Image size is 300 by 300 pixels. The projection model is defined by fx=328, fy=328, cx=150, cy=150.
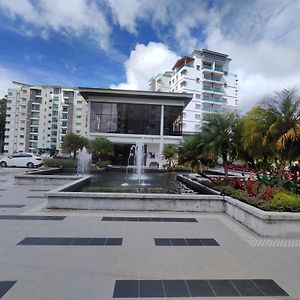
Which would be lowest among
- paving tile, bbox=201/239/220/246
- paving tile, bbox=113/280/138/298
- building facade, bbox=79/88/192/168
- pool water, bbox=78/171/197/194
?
paving tile, bbox=113/280/138/298

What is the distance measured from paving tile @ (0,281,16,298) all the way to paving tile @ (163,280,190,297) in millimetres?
1999

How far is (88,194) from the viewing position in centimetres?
984

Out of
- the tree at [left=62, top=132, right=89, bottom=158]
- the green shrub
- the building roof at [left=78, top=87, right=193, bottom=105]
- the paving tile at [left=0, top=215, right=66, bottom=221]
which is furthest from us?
the building roof at [left=78, top=87, right=193, bottom=105]

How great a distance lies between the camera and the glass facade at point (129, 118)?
45625 millimetres

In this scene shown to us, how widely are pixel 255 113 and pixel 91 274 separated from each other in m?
7.88

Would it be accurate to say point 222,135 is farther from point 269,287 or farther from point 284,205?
point 269,287

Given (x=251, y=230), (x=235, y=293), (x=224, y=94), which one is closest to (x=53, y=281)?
(x=235, y=293)

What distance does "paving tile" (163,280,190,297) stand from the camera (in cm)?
415

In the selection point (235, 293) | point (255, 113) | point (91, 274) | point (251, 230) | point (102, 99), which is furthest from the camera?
point (102, 99)

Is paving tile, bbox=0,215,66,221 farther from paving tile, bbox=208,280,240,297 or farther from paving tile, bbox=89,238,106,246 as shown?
paving tile, bbox=208,280,240,297

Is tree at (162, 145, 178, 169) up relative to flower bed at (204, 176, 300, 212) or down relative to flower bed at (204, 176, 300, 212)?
up

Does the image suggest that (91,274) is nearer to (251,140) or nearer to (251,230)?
(251,230)

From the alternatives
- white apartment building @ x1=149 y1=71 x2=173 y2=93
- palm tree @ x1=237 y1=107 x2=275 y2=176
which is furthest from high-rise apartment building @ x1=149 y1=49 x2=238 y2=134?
palm tree @ x1=237 y1=107 x2=275 y2=176

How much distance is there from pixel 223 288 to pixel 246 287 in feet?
1.06
